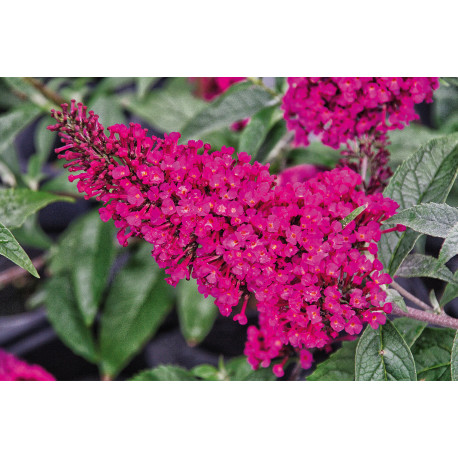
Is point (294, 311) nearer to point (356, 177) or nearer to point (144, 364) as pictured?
point (356, 177)

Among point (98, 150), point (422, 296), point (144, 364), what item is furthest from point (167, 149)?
point (144, 364)

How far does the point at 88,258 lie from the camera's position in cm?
113

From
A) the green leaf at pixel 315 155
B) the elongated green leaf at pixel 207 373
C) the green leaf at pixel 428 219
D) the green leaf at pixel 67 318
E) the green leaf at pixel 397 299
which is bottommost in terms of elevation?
the green leaf at pixel 67 318

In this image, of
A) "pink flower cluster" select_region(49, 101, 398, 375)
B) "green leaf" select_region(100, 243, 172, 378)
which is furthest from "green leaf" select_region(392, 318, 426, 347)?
"green leaf" select_region(100, 243, 172, 378)

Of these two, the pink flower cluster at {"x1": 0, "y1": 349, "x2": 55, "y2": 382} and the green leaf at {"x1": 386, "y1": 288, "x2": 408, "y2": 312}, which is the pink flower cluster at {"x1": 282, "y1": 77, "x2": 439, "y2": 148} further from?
the pink flower cluster at {"x1": 0, "y1": 349, "x2": 55, "y2": 382}

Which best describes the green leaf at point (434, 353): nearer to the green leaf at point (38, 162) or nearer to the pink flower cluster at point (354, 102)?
the pink flower cluster at point (354, 102)

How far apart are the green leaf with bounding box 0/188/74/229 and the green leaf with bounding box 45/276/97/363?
49cm

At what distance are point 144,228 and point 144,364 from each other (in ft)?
2.89

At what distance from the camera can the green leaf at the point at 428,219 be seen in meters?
0.54

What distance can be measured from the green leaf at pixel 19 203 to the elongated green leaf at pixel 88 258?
1.25 ft

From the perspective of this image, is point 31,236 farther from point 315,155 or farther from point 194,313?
point 315,155

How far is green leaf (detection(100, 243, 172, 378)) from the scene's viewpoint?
1106mm

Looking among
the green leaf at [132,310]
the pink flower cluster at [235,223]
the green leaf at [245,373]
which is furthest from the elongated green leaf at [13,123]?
the green leaf at [245,373]

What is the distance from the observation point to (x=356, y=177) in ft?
1.94
